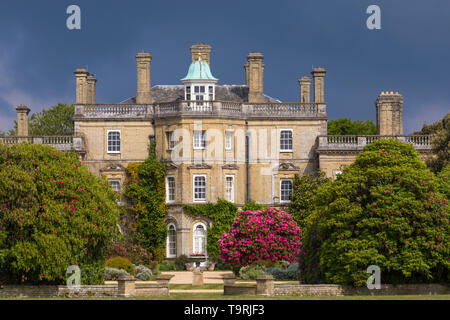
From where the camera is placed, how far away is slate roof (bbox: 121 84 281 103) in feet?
215

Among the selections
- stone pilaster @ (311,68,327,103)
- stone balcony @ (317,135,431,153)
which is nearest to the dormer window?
stone pilaster @ (311,68,327,103)

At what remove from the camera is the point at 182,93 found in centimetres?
6644

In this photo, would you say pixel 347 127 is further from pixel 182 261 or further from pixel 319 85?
pixel 182 261

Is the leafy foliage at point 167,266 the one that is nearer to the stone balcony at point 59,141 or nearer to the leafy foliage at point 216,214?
the leafy foliage at point 216,214

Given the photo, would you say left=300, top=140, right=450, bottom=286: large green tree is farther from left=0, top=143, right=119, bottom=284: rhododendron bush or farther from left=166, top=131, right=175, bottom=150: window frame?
left=166, top=131, right=175, bottom=150: window frame

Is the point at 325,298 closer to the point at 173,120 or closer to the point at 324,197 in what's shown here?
the point at 324,197

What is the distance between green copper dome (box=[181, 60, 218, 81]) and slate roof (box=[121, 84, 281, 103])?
235cm

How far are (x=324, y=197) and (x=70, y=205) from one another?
33.1 feet

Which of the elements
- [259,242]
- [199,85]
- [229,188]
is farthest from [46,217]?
[199,85]

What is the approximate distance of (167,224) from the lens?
200ft

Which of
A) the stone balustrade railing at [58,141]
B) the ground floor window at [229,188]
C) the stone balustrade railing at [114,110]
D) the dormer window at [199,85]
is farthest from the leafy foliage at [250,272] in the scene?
the stone balustrade railing at [58,141]

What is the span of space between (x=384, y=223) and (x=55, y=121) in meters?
51.8

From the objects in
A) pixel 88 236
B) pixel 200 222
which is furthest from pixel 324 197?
pixel 200 222

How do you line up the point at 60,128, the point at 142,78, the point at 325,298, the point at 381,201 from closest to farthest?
the point at 325,298 → the point at 381,201 → the point at 142,78 → the point at 60,128
